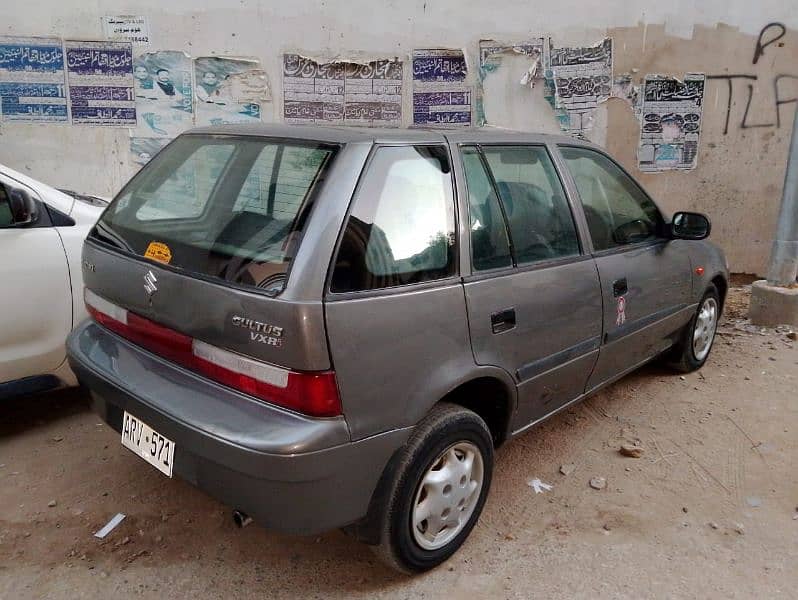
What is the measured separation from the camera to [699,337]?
14.9ft

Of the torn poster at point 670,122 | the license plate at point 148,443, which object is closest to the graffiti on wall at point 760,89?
the torn poster at point 670,122

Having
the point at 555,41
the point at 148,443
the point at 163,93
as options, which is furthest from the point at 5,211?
the point at 555,41

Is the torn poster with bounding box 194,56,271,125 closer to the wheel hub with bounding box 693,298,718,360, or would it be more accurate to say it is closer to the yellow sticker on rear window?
the yellow sticker on rear window

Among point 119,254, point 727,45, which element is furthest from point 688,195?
point 119,254

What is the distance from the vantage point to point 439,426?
2.38 m

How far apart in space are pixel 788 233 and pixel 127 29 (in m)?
5.82

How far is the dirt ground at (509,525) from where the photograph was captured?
98.3 inches

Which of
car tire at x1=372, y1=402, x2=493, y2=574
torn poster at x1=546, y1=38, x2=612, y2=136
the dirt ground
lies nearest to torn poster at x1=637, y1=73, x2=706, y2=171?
torn poster at x1=546, y1=38, x2=612, y2=136

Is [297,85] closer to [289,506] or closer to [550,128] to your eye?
[550,128]

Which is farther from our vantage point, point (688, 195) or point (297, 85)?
point (688, 195)

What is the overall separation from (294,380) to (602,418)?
8.03ft

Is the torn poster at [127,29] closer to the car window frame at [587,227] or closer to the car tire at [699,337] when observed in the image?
the car window frame at [587,227]

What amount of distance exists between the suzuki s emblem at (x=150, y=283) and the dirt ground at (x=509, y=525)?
1047mm

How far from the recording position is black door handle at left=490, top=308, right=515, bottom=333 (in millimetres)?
2572
